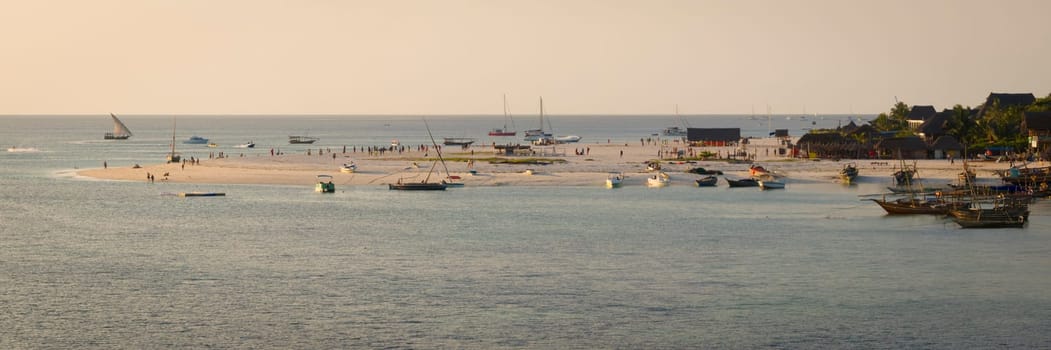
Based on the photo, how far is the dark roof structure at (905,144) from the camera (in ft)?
397

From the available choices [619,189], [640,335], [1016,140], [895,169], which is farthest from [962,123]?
[640,335]

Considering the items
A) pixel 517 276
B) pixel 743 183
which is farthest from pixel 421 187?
pixel 517 276

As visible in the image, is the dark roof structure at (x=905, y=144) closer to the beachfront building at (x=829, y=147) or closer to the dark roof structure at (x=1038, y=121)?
the beachfront building at (x=829, y=147)

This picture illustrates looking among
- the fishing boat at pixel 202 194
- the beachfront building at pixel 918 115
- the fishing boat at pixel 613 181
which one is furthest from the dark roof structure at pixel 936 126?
the fishing boat at pixel 202 194

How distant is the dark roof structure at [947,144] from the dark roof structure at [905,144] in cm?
116

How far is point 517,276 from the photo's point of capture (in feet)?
168

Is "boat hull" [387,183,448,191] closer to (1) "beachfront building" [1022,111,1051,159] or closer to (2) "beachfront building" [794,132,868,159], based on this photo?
(2) "beachfront building" [794,132,868,159]

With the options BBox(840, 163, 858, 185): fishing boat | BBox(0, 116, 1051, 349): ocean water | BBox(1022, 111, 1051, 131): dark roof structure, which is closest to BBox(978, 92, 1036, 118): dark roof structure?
BBox(1022, 111, 1051, 131): dark roof structure

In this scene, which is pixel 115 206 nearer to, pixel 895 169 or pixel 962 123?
pixel 895 169

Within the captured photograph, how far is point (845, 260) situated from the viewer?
183 feet

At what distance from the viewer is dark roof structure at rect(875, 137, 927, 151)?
121 m

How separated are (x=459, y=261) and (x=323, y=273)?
660 centimetres

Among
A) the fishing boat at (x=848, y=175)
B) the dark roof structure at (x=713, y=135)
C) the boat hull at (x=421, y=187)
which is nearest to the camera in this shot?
the boat hull at (x=421, y=187)

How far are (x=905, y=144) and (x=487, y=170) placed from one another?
41551mm
